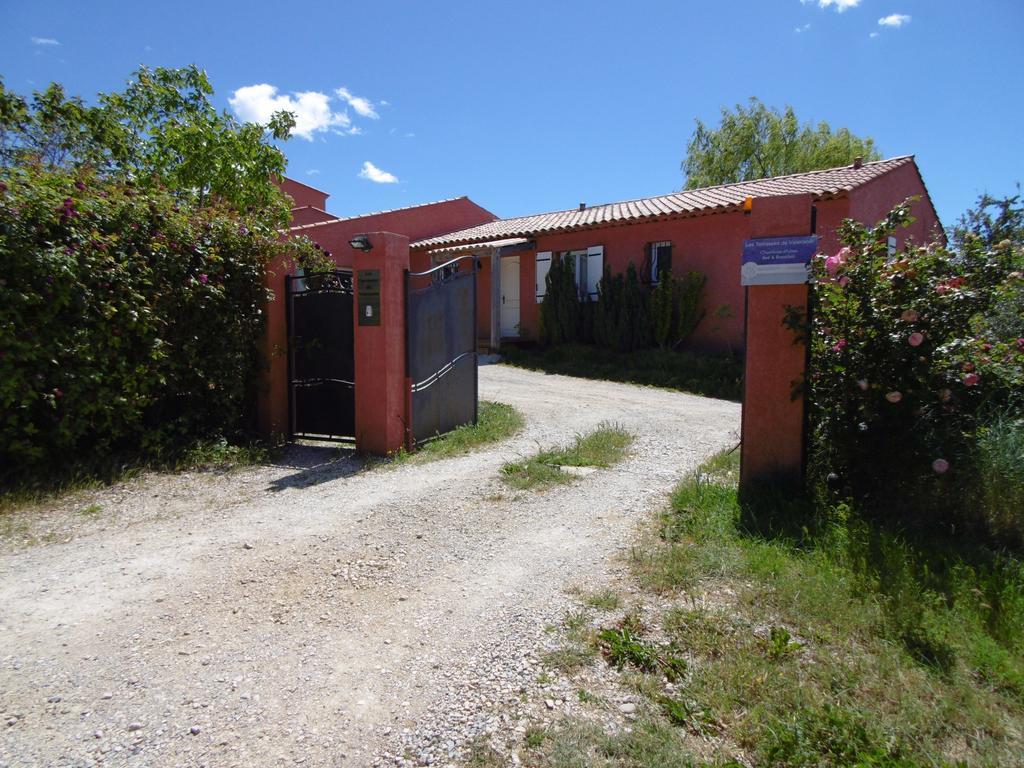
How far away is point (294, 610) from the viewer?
3.28 metres

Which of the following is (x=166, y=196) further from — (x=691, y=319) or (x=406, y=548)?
(x=691, y=319)

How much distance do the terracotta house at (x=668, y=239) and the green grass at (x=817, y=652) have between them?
27.9 ft

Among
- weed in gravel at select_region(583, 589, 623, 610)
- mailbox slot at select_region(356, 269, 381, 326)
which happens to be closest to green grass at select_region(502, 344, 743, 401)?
mailbox slot at select_region(356, 269, 381, 326)

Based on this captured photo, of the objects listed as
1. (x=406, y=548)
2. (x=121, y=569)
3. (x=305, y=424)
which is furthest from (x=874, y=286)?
(x=305, y=424)

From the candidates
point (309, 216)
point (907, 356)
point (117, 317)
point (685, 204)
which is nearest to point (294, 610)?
point (117, 317)

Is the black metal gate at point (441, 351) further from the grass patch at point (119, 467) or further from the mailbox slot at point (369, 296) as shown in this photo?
the grass patch at point (119, 467)

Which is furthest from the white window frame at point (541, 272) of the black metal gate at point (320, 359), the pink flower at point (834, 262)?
the pink flower at point (834, 262)

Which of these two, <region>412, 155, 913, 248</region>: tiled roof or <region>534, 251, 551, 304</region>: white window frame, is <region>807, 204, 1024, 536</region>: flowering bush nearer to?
<region>412, 155, 913, 248</region>: tiled roof

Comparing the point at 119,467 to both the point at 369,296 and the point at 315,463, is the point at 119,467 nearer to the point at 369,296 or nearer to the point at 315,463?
the point at 315,463

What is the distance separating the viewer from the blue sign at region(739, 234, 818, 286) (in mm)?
4496

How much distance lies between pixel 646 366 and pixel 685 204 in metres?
4.17

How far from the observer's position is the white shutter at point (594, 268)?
15.0m

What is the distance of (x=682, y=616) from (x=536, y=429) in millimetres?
4610

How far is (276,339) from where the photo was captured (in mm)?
6887
